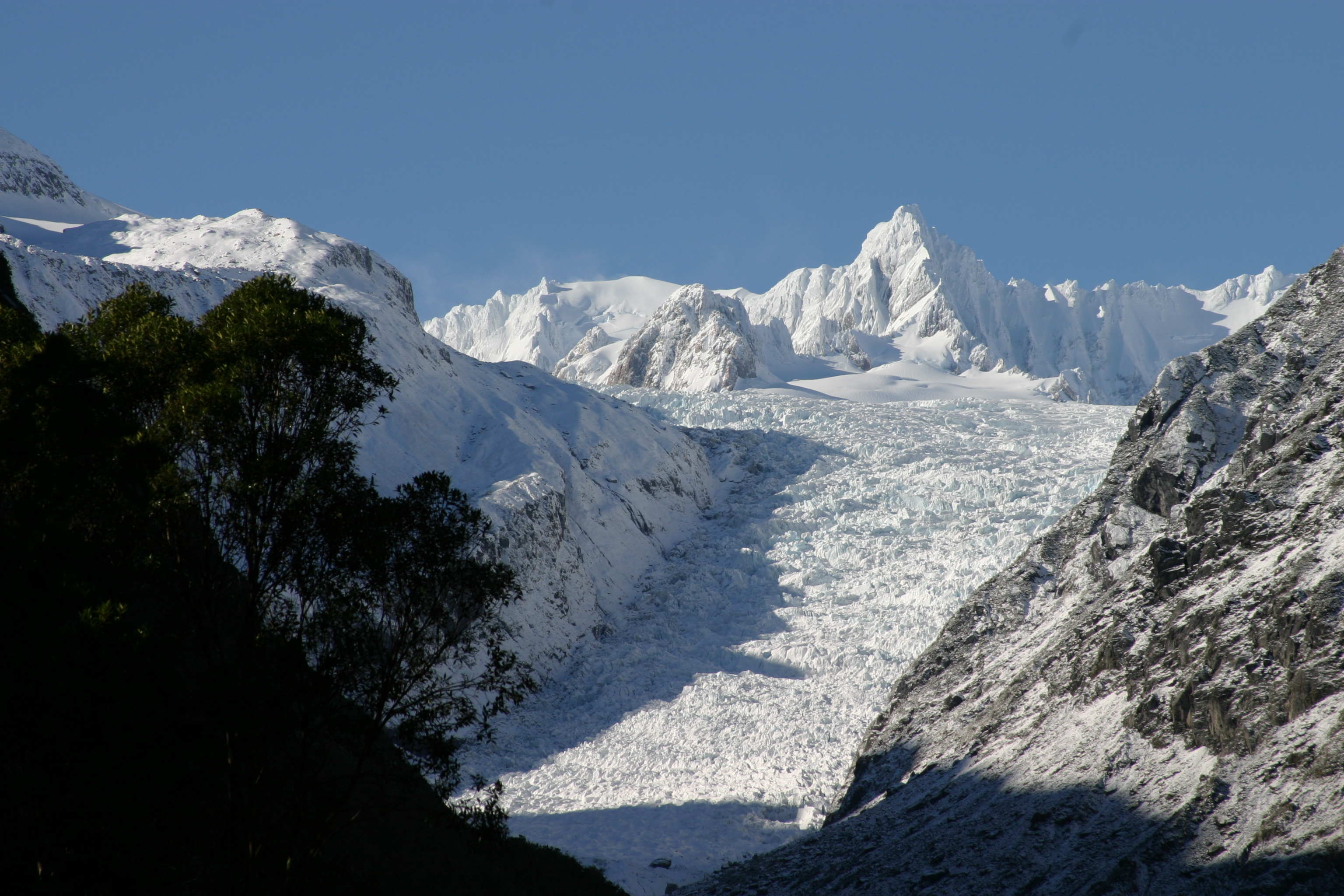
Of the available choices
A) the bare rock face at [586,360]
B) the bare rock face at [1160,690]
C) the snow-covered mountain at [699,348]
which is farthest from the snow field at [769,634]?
the bare rock face at [586,360]

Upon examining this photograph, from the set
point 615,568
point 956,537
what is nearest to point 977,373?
point 956,537

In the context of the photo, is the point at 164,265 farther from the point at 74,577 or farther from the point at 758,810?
the point at 74,577

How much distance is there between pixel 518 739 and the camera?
4012cm

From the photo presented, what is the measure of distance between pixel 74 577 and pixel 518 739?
34.4m

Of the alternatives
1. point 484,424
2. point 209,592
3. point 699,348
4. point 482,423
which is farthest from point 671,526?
point 699,348

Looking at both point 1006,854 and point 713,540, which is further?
point 713,540

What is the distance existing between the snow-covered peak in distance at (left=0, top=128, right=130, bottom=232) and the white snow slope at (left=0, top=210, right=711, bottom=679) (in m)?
11.3

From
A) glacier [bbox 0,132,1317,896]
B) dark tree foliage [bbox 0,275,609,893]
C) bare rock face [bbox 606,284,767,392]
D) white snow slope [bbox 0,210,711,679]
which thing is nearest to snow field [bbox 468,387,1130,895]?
glacier [bbox 0,132,1317,896]

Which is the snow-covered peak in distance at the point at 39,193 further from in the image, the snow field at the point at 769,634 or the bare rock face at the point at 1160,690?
the bare rock face at the point at 1160,690

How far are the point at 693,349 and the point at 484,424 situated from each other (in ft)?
259

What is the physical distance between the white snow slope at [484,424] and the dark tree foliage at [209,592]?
1351 inches

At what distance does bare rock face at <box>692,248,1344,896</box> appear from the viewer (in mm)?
16328

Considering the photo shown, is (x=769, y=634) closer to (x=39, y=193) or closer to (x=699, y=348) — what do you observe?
(x=699, y=348)

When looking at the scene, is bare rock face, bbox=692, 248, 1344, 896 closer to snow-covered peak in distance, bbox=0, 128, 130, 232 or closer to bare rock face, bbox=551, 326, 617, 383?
snow-covered peak in distance, bbox=0, 128, 130, 232
